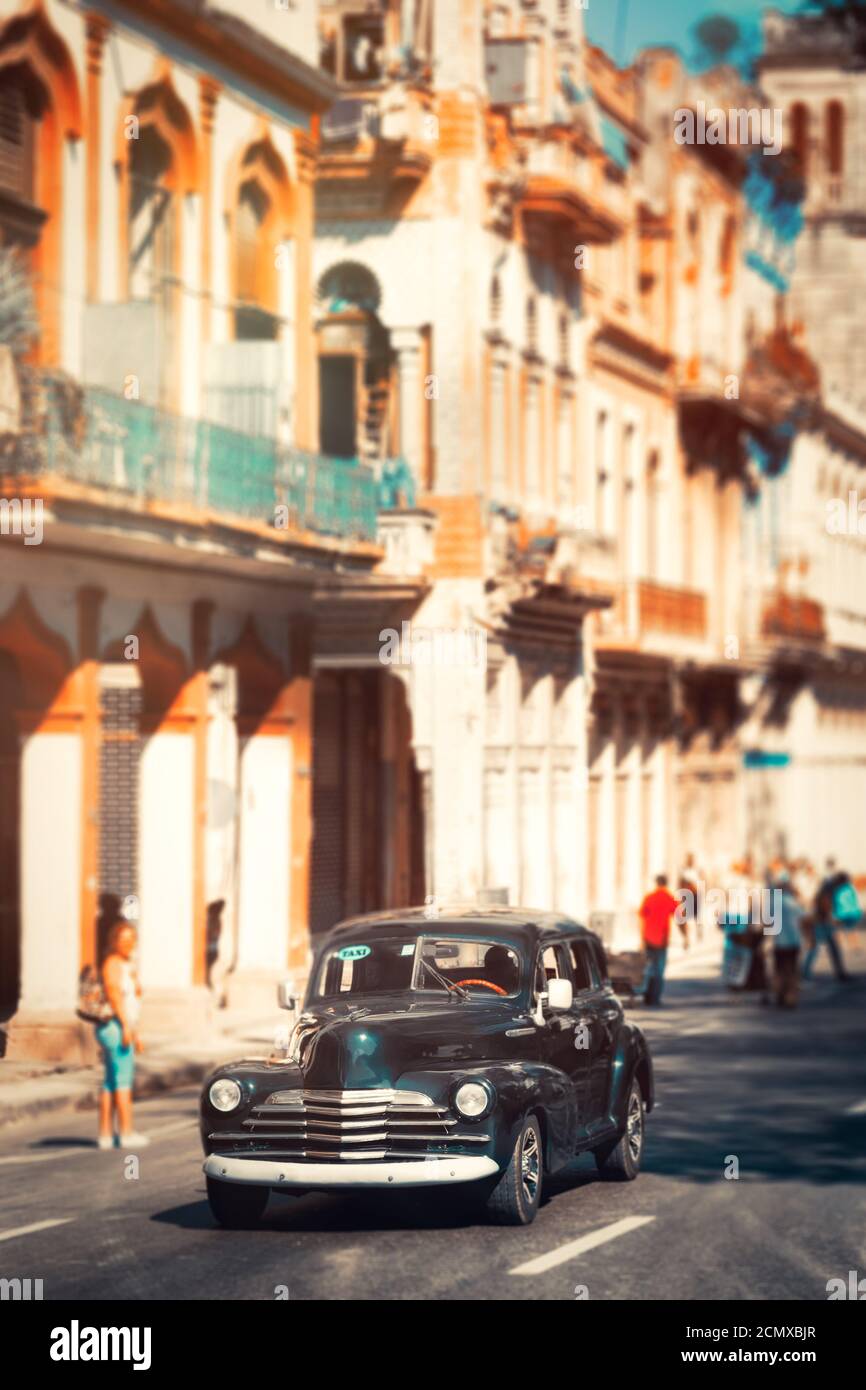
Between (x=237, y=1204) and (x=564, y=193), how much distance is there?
86.3 feet

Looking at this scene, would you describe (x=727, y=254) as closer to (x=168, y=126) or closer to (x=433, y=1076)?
(x=168, y=126)

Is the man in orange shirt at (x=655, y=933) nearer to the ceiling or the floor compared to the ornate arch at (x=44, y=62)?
nearer to the floor

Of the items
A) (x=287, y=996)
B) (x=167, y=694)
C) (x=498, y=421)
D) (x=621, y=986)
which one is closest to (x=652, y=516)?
(x=498, y=421)

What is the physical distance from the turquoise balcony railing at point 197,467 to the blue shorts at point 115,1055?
5.78m

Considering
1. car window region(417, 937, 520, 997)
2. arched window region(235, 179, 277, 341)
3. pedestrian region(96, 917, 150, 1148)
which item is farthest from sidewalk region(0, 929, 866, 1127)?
arched window region(235, 179, 277, 341)

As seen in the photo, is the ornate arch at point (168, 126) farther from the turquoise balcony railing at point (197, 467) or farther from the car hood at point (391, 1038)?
the car hood at point (391, 1038)

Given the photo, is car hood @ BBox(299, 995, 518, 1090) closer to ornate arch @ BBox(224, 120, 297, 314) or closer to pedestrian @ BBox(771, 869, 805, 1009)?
ornate arch @ BBox(224, 120, 297, 314)

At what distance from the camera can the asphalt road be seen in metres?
12.8

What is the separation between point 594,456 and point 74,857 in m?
21.0

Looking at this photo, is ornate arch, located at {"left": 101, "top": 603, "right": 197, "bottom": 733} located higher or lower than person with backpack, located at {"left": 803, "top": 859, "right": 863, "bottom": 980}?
higher

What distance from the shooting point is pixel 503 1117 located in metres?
14.0

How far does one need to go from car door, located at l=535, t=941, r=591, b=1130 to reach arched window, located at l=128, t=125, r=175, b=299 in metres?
12.7

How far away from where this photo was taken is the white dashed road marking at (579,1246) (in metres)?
13.1

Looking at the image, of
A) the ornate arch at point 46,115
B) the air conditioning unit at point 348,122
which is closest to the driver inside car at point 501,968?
the ornate arch at point 46,115
